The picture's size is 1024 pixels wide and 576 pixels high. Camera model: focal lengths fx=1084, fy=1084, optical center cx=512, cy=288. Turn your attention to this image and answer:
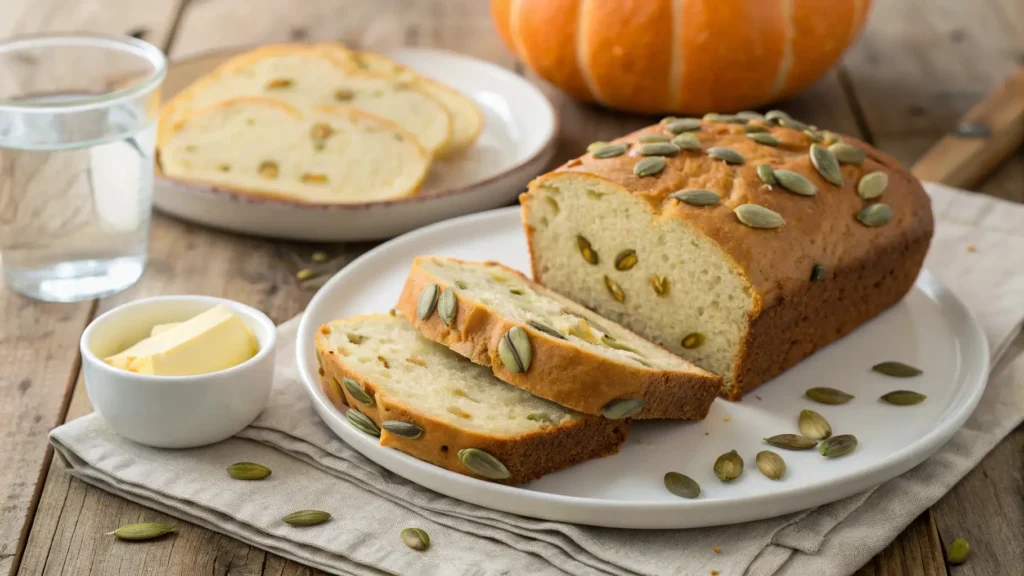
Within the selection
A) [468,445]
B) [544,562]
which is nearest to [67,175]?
[468,445]

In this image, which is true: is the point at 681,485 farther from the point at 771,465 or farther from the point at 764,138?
the point at 764,138

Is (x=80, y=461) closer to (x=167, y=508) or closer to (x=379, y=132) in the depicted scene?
(x=167, y=508)

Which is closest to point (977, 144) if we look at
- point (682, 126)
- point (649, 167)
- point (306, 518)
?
point (682, 126)

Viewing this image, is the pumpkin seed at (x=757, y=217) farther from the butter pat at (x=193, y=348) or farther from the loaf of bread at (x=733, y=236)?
the butter pat at (x=193, y=348)

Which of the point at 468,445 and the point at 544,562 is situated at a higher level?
the point at 468,445

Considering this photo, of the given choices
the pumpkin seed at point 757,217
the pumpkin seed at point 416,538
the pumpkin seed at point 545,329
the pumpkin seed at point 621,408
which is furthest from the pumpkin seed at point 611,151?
the pumpkin seed at point 416,538

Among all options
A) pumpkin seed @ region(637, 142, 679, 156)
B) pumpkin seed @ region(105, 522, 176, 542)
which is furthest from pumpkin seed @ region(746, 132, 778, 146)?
pumpkin seed @ region(105, 522, 176, 542)

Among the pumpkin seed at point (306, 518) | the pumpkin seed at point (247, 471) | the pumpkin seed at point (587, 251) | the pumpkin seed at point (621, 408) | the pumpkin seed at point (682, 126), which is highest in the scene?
the pumpkin seed at point (682, 126)

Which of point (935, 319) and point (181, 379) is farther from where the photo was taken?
point (935, 319)
